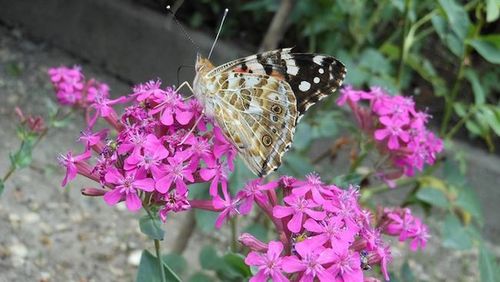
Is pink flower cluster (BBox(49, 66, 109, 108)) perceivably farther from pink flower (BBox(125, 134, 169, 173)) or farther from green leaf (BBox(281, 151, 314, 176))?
pink flower (BBox(125, 134, 169, 173))

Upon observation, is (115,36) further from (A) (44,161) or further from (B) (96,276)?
(B) (96,276)

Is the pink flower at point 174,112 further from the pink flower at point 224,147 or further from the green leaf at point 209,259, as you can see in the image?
the green leaf at point 209,259

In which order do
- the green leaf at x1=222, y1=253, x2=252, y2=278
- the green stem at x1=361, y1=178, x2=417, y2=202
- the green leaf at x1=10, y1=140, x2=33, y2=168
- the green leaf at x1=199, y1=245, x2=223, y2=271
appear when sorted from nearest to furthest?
1. the green leaf at x1=222, y1=253, x2=252, y2=278
2. the green leaf at x1=10, y1=140, x2=33, y2=168
3. the green leaf at x1=199, y1=245, x2=223, y2=271
4. the green stem at x1=361, y1=178, x2=417, y2=202

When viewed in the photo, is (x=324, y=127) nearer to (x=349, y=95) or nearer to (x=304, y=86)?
(x=349, y=95)

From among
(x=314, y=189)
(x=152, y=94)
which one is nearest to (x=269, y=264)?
(x=314, y=189)

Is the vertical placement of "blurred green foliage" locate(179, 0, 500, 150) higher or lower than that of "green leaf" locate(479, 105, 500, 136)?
lower

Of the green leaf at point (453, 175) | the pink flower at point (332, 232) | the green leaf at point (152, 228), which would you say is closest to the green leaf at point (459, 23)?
the green leaf at point (453, 175)

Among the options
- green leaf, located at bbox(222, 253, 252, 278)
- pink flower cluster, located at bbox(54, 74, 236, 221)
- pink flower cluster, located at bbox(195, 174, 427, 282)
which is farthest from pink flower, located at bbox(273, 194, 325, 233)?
green leaf, located at bbox(222, 253, 252, 278)
